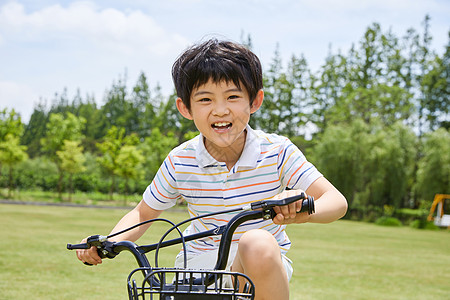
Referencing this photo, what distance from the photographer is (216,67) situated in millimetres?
1999

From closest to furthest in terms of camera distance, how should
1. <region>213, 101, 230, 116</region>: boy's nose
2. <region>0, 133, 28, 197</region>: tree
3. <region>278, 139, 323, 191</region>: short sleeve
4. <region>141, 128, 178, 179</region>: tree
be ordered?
<region>213, 101, 230, 116</region>: boy's nose < <region>278, 139, 323, 191</region>: short sleeve < <region>0, 133, 28, 197</region>: tree < <region>141, 128, 178, 179</region>: tree

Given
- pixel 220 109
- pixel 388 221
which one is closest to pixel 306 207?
pixel 220 109

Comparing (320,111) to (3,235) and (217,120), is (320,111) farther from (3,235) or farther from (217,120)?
(217,120)

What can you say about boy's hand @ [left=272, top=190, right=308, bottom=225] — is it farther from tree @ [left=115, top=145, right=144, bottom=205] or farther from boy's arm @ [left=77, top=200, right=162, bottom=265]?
tree @ [left=115, top=145, right=144, bottom=205]

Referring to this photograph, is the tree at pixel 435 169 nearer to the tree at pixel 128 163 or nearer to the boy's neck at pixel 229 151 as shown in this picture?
the tree at pixel 128 163

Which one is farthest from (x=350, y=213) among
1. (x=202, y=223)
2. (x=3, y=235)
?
(x=202, y=223)

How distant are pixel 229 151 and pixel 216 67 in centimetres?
44

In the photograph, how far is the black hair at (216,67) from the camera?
6.59 feet

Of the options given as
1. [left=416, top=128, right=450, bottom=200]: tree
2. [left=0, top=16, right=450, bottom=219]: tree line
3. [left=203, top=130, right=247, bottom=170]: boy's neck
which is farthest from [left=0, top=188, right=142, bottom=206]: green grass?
[left=203, top=130, right=247, bottom=170]: boy's neck

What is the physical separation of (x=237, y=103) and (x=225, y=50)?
231 mm

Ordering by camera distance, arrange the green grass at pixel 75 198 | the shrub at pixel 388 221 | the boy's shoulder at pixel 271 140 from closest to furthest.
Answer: the boy's shoulder at pixel 271 140
the shrub at pixel 388 221
the green grass at pixel 75 198

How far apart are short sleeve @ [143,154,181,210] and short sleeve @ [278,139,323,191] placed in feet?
1.57

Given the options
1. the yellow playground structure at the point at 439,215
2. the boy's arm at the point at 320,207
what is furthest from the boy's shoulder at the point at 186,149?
the yellow playground structure at the point at 439,215

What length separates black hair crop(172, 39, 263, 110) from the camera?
201 centimetres
